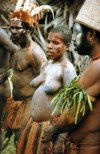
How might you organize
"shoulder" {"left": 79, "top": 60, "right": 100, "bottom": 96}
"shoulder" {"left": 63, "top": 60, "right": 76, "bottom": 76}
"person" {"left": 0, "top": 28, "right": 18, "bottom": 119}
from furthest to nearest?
"person" {"left": 0, "top": 28, "right": 18, "bottom": 119}
"shoulder" {"left": 63, "top": 60, "right": 76, "bottom": 76}
"shoulder" {"left": 79, "top": 60, "right": 100, "bottom": 96}

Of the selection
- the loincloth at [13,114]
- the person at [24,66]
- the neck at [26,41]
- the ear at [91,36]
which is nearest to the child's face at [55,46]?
the person at [24,66]

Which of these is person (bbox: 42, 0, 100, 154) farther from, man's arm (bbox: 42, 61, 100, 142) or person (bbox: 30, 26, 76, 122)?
person (bbox: 30, 26, 76, 122)

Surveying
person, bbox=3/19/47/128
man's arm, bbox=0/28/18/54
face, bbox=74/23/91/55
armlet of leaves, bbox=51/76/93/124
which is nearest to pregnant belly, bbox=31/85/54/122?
person, bbox=3/19/47/128

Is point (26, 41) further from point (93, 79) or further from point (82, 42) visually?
point (93, 79)

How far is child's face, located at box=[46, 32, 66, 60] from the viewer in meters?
5.35

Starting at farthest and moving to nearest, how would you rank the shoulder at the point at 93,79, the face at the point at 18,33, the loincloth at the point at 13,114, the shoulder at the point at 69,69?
1. the loincloth at the point at 13,114
2. the face at the point at 18,33
3. the shoulder at the point at 69,69
4. the shoulder at the point at 93,79

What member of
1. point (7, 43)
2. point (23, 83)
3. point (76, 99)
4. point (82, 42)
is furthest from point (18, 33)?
point (76, 99)

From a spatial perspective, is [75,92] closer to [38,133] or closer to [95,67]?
[95,67]

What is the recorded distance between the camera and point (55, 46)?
536 centimetres

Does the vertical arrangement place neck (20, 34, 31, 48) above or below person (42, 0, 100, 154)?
below

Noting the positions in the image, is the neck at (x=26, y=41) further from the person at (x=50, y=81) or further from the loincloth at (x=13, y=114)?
Answer: the person at (x=50, y=81)

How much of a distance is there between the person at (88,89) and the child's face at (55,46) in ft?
3.88

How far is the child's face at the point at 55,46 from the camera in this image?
211 inches

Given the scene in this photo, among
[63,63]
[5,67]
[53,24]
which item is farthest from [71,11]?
[63,63]
